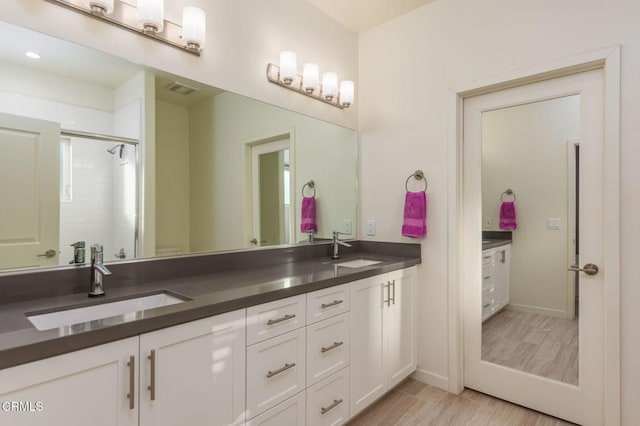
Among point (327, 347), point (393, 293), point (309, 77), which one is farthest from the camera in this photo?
point (309, 77)

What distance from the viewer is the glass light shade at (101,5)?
1.35m

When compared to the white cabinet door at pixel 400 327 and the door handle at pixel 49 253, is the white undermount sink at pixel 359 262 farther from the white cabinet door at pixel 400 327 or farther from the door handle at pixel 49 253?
the door handle at pixel 49 253

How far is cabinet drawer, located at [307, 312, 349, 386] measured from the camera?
5.27 ft

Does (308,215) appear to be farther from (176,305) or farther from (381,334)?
(176,305)

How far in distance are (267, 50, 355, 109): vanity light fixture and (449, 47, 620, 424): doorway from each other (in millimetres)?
788

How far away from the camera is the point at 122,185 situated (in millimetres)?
1542

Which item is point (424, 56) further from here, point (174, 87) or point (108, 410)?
point (108, 410)

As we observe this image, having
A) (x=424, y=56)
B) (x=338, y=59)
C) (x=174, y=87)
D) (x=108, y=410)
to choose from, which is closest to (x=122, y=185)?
(x=174, y=87)

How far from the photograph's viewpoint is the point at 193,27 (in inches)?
63.8

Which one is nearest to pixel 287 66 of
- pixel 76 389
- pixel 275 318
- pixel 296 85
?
pixel 296 85

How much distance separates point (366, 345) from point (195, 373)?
42.2 inches

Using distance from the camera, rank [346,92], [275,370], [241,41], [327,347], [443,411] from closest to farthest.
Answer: [275,370]
[327,347]
[241,41]
[443,411]
[346,92]

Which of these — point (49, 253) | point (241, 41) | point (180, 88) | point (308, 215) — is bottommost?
point (49, 253)

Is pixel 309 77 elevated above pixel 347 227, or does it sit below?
above
